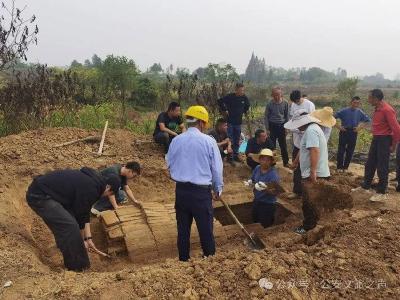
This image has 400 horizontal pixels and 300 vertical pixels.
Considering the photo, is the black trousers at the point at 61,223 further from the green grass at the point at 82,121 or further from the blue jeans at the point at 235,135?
the green grass at the point at 82,121

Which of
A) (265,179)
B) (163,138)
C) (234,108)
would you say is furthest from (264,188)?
(163,138)

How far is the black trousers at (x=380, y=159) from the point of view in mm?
5535

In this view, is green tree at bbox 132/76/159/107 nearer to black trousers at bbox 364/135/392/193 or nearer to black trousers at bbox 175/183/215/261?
black trousers at bbox 364/135/392/193

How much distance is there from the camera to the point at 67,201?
138 inches

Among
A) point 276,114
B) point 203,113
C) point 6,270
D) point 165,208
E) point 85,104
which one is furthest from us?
point 85,104

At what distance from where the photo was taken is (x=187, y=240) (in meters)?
3.90

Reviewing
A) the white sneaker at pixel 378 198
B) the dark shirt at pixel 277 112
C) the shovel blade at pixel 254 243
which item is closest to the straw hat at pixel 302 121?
the shovel blade at pixel 254 243

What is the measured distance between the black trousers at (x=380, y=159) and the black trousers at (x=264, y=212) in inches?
69.3

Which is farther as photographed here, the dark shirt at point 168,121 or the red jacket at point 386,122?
the dark shirt at point 168,121

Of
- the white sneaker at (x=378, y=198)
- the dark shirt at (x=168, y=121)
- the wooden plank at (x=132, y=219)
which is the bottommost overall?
the wooden plank at (x=132, y=219)

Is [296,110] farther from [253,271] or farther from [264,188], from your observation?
[253,271]

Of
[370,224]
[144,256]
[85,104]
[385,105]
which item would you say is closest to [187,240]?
[144,256]

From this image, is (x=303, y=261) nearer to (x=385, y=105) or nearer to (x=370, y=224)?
(x=370, y=224)

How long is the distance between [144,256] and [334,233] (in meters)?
2.22
